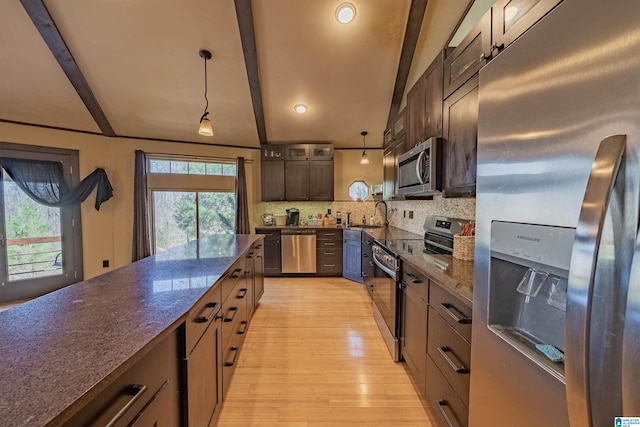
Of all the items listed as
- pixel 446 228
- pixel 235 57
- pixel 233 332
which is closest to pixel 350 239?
pixel 446 228

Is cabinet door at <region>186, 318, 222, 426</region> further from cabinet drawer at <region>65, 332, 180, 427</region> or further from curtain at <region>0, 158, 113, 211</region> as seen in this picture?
curtain at <region>0, 158, 113, 211</region>

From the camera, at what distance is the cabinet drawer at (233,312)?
174 centimetres

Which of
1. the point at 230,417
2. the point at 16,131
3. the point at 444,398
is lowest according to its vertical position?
the point at 230,417

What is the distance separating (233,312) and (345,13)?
→ 3097 mm

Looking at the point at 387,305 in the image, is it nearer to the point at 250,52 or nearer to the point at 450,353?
the point at 450,353

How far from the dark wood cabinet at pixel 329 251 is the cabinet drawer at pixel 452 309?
126 inches

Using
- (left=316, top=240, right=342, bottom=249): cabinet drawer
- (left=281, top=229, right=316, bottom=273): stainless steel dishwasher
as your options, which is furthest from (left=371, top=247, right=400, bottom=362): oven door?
(left=281, top=229, right=316, bottom=273): stainless steel dishwasher

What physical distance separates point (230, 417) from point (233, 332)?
0.52 m

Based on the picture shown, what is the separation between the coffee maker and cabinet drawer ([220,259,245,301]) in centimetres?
280

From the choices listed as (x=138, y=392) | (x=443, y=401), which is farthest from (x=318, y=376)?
(x=138, y=392)

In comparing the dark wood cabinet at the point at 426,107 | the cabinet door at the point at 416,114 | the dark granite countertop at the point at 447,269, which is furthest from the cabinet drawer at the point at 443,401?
the cabinet door at the point at 416,114

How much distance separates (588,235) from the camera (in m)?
0.50

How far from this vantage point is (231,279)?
1935 millimetres

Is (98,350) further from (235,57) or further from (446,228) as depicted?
(235,57)
